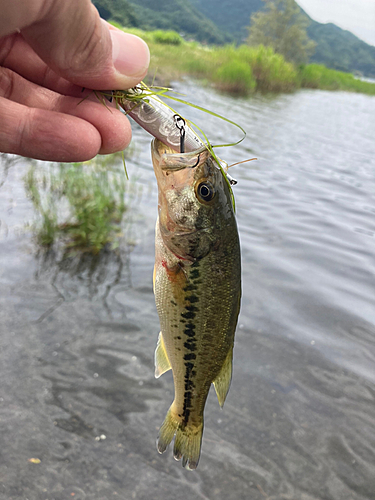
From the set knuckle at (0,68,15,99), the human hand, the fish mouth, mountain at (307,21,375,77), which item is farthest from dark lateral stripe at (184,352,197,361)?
mountain at (307,21,375,77)

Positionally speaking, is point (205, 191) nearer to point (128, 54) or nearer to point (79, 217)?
point (128, 54)

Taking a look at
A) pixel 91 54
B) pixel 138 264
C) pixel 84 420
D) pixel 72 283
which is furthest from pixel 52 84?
pixel 138 264

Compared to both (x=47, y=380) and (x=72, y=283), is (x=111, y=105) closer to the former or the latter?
(x=47, y=380)

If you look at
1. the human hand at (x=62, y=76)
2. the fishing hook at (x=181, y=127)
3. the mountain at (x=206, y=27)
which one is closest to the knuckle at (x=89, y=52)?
the human hand at (x=62, y=76)

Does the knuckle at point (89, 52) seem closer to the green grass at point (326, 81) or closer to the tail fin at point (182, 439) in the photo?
the tail fin at point (182, 439)

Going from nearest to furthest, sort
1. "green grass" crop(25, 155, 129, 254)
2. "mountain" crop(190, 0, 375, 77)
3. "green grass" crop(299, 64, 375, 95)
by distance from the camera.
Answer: "green grass" crop(25, 155, 129, 254)
"green grass" crop(299, 64, 375, 95)
"mountain" crop(190, 0, 375, 77)

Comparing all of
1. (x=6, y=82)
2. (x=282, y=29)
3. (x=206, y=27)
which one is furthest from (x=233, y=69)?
(x=206, y=27)

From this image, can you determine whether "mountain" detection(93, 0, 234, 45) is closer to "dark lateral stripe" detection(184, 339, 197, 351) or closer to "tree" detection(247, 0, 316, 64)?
"tree" detection(247, 0, 316, 64)
